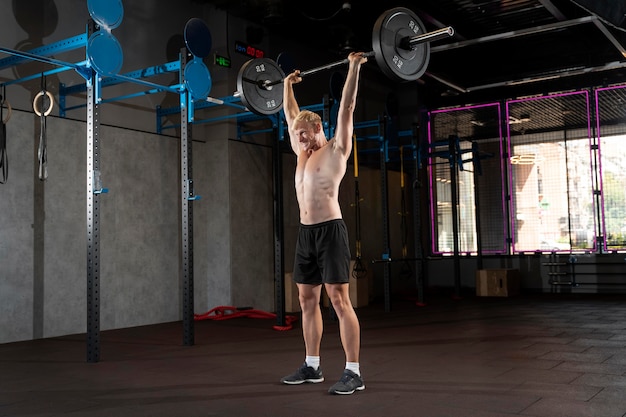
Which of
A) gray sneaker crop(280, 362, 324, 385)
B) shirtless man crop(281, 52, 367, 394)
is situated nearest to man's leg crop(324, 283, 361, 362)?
shirtless man crop(281, 52, 367, 394)

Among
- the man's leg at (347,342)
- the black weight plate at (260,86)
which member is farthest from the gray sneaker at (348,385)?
the black weight plate at (260,86)

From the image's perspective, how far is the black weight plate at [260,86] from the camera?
418 centimetres

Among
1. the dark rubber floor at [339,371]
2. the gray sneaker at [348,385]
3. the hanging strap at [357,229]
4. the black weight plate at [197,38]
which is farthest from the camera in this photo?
the hanging strap at [357,229]

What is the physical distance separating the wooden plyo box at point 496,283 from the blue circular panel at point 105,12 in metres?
6.64

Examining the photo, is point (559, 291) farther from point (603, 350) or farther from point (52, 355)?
point (52, 355)

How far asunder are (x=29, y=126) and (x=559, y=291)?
7860 mm

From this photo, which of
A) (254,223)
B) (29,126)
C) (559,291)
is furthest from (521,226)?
(29,126)

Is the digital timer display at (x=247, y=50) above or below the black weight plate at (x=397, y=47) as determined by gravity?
above

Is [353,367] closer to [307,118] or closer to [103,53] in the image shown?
[307,118]

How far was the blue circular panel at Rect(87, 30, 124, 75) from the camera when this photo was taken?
4.30 meters

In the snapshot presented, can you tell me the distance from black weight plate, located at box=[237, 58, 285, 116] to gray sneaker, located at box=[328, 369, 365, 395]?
6.64 feet

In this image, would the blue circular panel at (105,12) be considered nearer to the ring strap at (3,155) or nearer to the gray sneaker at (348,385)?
the ring strap at (3,155)

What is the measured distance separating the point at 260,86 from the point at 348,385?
2238 millimetres

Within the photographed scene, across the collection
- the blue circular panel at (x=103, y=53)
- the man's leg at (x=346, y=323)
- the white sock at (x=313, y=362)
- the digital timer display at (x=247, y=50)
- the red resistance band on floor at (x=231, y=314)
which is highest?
the digital timer display at (x=247, y=50)
